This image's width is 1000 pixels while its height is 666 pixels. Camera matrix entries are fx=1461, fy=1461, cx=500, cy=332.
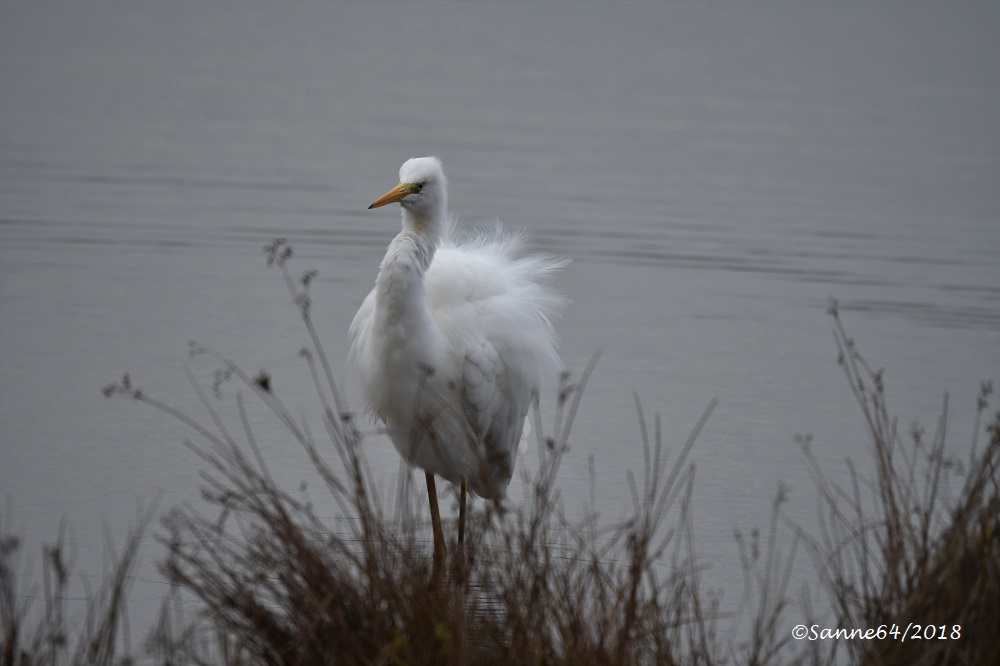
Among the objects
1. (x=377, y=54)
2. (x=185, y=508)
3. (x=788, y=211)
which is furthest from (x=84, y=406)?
(x=377, y=54)

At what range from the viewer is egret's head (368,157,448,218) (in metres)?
4.69

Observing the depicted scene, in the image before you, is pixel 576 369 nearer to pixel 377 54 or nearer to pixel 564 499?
pixel 564 499

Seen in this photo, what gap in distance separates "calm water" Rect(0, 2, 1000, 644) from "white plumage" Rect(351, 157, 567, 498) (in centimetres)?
50

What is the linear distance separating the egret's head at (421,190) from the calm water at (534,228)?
1.06 metres

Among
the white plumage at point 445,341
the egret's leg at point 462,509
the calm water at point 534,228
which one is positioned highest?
the calm water at point 534,228

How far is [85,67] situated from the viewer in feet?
54.3

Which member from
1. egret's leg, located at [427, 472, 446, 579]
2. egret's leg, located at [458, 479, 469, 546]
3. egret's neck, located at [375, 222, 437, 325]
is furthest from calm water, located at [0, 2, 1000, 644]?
egret's neck, located at [375, 222, 437, 325]

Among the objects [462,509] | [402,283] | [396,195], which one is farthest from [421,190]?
[462,509]

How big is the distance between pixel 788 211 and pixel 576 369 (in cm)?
455

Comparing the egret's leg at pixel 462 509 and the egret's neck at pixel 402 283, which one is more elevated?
the egret's neck at pixel 402 283

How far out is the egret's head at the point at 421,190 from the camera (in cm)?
469

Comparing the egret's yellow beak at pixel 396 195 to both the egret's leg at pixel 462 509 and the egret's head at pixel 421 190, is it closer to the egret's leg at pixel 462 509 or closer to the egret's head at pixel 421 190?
the egret's head at pixel 421 190

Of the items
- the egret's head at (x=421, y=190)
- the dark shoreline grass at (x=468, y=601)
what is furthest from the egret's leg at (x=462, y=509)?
the egret's head at (x=421, y=190)

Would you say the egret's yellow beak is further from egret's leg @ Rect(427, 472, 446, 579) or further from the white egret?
egret's leg @ Rect(427, 472, 446, 579)
